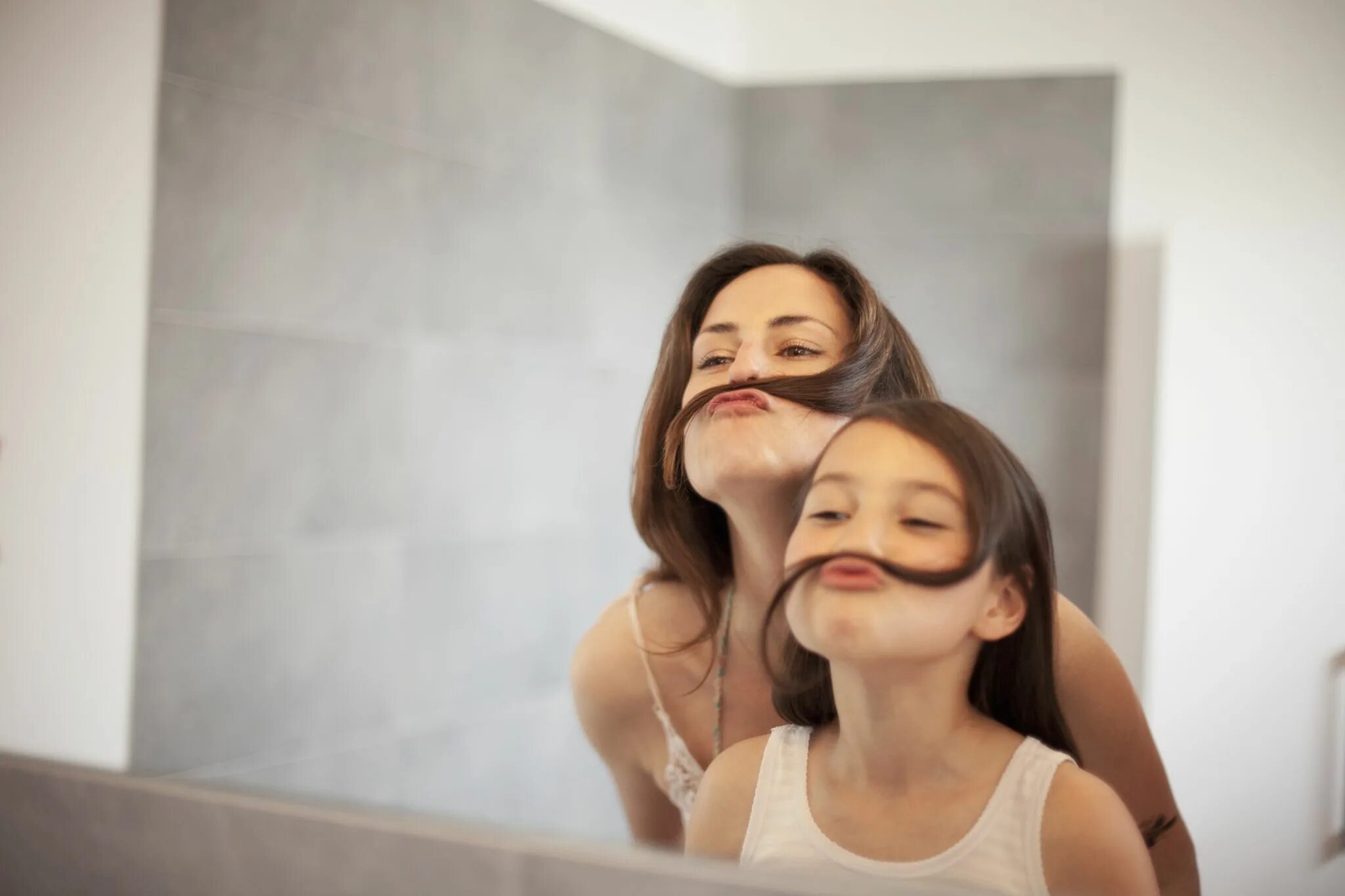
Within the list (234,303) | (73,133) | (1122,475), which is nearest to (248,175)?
(234,303)

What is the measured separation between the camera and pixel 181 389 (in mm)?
750

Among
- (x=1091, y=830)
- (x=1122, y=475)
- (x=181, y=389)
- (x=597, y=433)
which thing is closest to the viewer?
(x=1091, y=830)

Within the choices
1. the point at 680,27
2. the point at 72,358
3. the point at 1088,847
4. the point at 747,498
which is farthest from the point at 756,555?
the point at 680,27

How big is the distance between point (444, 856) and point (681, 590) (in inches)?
6.9

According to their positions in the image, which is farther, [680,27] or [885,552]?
[680,27]

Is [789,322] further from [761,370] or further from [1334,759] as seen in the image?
[1334,759]

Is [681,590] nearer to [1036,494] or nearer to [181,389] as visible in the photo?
[1036,494]

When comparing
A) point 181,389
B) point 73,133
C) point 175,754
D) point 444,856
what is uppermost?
point 73,133

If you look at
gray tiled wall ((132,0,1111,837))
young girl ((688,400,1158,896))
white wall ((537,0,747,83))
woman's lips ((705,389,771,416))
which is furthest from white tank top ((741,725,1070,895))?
white wall ((537,0,747,83))

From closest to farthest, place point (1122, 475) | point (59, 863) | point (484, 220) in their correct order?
point (59, 863) < point (1122, 475) < point (484, 220)

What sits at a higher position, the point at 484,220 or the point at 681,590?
the point at 484,220

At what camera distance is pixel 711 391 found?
1.08ft

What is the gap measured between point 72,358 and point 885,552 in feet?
1.60

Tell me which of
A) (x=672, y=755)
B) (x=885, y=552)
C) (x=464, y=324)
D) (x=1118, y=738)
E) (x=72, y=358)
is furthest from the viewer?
(x=464, y=324)
